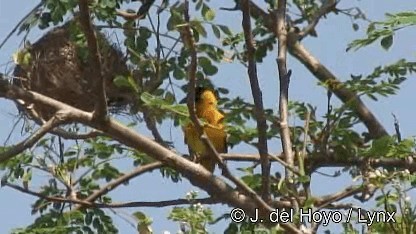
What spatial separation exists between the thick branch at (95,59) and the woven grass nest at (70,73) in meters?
0.86

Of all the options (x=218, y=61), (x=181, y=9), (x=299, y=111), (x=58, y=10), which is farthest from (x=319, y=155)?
(x=58, y=10)

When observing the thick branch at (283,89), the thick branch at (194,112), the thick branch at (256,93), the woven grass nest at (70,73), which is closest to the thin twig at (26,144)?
the thick branch at (194,112)

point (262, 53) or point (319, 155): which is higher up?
point (262, 53)

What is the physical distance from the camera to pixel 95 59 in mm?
2740

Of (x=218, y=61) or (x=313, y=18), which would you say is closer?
(x=218, y=61)

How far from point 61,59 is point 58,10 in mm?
546

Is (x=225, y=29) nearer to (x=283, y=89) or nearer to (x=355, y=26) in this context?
(x=283, y=89)

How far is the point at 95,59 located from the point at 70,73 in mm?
1115

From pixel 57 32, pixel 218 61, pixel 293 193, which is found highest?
pixel 57 32

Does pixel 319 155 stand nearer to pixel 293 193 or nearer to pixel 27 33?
pixel 293 193

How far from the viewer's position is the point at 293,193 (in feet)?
9.53

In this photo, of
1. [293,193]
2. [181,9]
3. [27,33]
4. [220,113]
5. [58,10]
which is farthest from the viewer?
[220,113]

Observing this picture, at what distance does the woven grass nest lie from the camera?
3758 millimetres

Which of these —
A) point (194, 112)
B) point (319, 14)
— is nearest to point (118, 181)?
point (194, 112)
